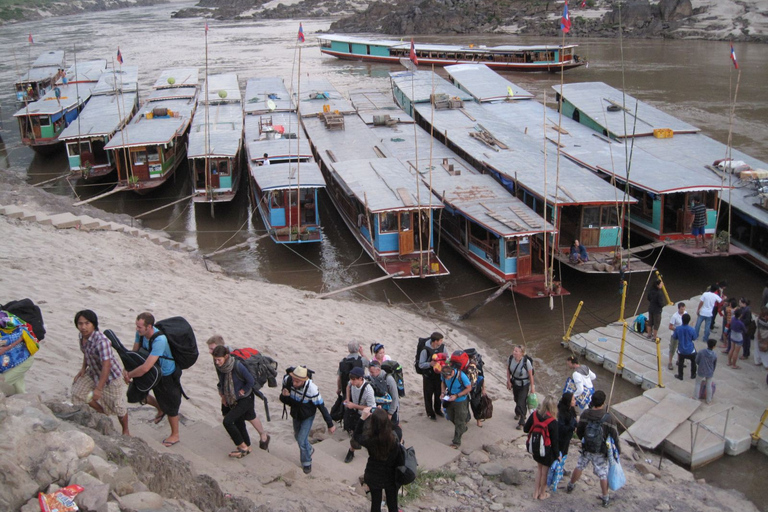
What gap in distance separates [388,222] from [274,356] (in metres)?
6.61

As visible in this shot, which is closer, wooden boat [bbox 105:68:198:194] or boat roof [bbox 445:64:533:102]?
wooden boat [bbox 105:68:198:194]

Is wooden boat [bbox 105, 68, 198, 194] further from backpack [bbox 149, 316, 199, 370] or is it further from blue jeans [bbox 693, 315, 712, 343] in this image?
backpack [bbox 149, 316, 199, 370]

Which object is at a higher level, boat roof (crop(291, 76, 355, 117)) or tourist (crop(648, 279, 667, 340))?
boat roof (crop(291, 76, 355, 117))

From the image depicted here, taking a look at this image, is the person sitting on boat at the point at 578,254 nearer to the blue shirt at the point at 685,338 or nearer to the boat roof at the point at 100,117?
the blue shirt at the point at 685,338

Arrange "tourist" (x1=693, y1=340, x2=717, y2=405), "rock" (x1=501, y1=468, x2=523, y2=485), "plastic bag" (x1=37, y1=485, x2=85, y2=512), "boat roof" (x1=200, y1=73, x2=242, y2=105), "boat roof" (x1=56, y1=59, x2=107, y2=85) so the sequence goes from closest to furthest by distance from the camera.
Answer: "plastic bag" (x1=37, y1=485, x2=85, y2=512), "rock" (x1=501, y1=468, x2=523, y2=485), "tourist" (x1=693, y1=340, x2=717, y2=405), "boat roof" (x1=200, y1=73, x2=242, y2=105), "boat roof" (x1=56, y1=59, x2=107, y2=85)

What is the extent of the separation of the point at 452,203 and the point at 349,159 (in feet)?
16.2

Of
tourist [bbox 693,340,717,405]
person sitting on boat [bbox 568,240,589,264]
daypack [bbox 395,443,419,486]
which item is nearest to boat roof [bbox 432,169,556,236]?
person sitting on boat [bbox 568,240,589,264]

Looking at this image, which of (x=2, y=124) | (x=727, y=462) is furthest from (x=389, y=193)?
(x=2, y=124)

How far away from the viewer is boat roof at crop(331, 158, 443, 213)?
56.1 ft

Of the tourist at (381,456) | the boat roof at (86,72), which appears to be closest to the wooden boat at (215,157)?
the boat roof at (86,72)

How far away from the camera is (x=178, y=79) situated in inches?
1372

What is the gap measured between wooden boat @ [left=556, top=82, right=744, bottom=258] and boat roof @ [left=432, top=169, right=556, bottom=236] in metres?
2.37

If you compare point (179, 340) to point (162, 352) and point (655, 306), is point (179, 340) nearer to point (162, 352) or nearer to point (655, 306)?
point (162, 352)

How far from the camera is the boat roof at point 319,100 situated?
89.8ft
